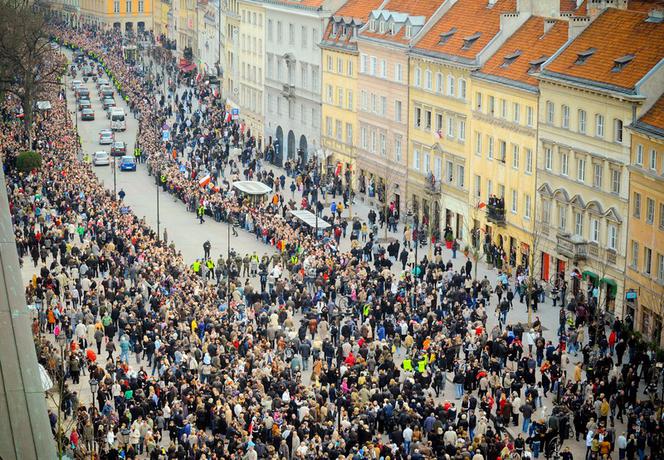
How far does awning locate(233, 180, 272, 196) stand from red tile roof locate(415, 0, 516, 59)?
1159 cm

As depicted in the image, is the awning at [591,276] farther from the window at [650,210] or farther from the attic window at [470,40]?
the attic window at [470,40]

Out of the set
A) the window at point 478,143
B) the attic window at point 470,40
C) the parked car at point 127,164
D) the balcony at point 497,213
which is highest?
the attic window at point 470,40

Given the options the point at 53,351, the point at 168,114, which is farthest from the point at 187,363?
the point at 168,114

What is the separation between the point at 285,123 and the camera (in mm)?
108750

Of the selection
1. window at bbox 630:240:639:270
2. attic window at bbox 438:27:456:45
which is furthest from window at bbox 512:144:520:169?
window at bbox 630:240:639:270

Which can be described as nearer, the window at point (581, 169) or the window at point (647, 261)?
the window at point (647, 261)

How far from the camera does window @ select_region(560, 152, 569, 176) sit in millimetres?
69750

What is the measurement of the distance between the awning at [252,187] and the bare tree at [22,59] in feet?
66.7

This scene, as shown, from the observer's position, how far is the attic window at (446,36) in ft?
274

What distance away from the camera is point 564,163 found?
70.1 meters

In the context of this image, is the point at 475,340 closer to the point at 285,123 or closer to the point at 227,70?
the point at 285,123

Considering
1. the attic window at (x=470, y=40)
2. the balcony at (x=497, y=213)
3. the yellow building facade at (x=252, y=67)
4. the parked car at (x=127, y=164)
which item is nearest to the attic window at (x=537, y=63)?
the balcony at (x=497, y=213)

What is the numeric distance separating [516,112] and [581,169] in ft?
23.4

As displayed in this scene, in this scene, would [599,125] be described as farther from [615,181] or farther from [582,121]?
[615,181]
